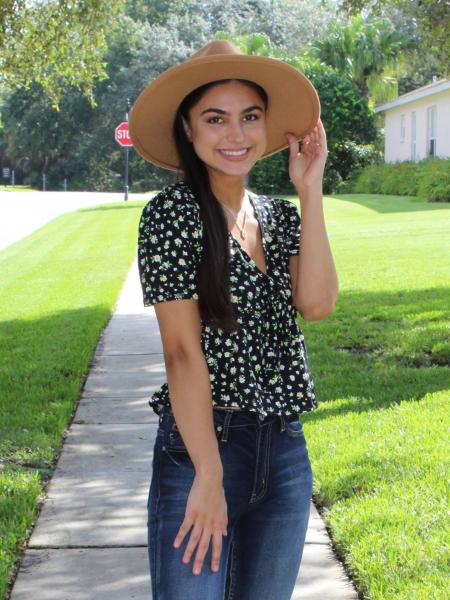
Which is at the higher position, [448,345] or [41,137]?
[41,137]

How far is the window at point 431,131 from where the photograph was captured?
35.6 metres

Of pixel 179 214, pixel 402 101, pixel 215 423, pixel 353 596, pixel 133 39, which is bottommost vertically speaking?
pixel 353 596

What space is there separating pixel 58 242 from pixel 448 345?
14039mm

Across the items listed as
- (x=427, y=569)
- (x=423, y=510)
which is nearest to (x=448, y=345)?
(x=423, y=510)

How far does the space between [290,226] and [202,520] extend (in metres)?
0.89

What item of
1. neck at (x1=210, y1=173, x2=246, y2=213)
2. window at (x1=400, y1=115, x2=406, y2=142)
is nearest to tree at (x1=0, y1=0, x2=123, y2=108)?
neck at (x1=210, y1=173, x2=246, y2=213)

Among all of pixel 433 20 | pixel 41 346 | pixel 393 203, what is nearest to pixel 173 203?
pixel 41 346

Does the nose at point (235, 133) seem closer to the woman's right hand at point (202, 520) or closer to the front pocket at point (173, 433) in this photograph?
the front pocket at point (173, 433)

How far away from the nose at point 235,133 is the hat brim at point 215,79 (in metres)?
0.12

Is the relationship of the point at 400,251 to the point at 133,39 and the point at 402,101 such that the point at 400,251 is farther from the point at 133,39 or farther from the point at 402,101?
the point at 133,39

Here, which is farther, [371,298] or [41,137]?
[41,137]

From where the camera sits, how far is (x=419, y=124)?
121 feet

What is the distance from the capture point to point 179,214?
2.47 meters

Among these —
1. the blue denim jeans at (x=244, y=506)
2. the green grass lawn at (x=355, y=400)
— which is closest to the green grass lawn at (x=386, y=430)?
the green grass lawn at (x=355, y=400)
